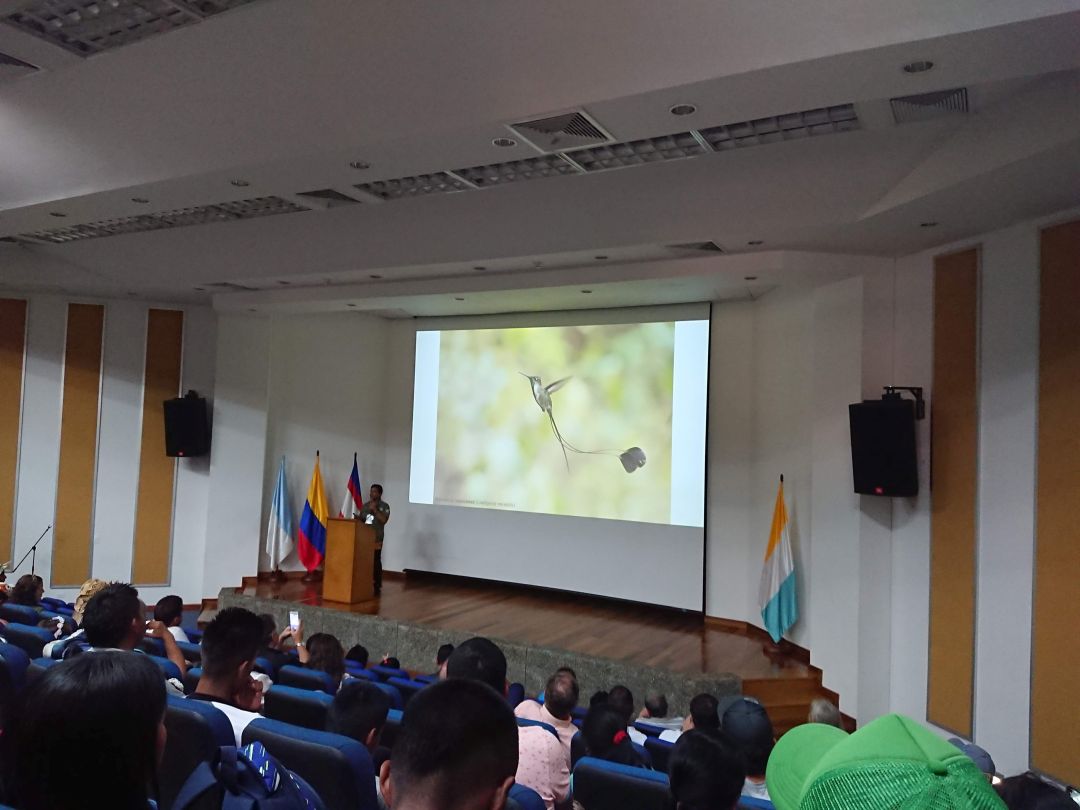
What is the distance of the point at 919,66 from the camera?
10.1ft

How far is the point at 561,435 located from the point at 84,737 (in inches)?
304

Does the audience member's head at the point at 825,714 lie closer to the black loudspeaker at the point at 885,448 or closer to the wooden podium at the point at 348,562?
the black loudspeaker at the point at 885,448

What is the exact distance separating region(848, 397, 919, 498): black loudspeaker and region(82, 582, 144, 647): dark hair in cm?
465

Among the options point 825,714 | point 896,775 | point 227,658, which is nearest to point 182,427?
point 227,658

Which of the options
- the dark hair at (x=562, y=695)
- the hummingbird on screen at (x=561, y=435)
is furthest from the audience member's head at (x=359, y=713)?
the hummingbird on screen at (x=561, y=435)

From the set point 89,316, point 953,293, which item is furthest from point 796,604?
point 89,316

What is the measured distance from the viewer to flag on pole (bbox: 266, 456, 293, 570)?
9.22 m

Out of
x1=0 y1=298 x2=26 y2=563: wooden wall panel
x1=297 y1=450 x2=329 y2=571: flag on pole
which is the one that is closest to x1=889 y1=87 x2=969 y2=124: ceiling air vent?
x1=297 y1=450 x2=329 y2=571: flag on pole

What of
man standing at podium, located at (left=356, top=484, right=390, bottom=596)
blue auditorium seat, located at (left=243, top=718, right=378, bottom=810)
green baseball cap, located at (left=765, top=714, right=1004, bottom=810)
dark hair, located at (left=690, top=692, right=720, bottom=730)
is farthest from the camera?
man standing at podium, located at (left=356, top=484, right=390, bottom=596)

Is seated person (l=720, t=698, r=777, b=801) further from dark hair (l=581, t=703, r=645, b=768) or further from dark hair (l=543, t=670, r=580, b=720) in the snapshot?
dark hair (l=543, t=670, r=580, b=720)

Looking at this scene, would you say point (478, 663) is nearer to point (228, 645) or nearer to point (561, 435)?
point (228, 645)

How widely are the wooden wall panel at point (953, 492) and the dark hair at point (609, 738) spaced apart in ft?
11.0

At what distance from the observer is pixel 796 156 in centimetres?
461

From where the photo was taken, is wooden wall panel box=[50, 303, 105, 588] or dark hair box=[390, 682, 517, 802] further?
wooden wall panel box=[50, 303, 105, 588]
